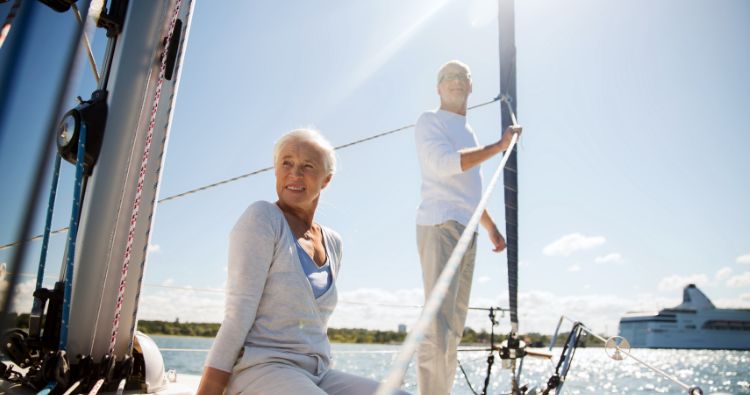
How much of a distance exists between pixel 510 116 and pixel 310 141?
268 centimetres

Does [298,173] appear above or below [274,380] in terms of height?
above

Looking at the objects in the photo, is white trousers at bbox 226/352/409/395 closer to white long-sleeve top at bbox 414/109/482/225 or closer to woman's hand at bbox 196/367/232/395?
woman's hand at bbox 196/367/232/395

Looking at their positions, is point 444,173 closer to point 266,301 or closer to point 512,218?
point 266,301

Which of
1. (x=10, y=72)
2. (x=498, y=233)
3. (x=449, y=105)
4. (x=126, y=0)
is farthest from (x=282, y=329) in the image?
(x=498, y=233)

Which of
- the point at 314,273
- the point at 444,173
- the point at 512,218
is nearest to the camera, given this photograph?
the point at 314,273

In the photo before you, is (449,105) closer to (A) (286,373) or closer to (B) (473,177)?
(B) (473,177)

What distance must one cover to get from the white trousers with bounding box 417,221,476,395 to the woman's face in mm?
925

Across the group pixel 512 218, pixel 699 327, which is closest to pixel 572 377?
pixel 512 218

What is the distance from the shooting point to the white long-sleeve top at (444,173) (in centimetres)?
212

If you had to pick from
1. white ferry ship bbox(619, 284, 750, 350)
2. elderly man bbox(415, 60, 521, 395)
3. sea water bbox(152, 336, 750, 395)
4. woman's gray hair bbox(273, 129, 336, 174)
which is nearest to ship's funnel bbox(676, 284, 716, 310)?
white ferry ship bbox(619, 284, 750, 350)

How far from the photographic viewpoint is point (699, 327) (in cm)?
5394

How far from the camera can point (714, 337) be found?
177ft

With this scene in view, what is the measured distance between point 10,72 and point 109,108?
16.3 inches

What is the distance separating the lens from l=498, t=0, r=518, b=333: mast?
3.65 metres
